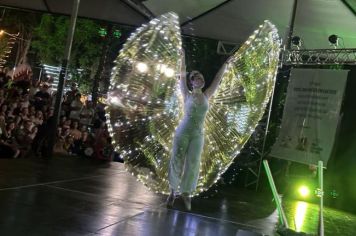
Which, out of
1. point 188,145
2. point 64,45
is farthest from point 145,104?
point 64,45

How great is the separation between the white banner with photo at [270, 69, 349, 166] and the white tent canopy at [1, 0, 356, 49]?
61.0 inches

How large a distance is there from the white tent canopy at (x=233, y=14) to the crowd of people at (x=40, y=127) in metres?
2.34

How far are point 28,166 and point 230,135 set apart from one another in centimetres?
314

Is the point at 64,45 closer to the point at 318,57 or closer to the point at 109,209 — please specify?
the point at 318,57

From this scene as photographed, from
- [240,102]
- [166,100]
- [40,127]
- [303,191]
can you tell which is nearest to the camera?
[166,100]

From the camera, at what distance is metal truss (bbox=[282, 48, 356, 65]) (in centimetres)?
839

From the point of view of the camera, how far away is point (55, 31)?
29297 mm

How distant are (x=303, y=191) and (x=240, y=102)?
355cm

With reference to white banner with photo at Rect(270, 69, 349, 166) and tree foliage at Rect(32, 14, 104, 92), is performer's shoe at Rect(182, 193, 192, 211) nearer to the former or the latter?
white banner with photo at Rect(270, 69, 349, 166)

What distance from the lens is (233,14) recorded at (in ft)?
32.9

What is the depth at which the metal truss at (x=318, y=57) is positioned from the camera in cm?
839

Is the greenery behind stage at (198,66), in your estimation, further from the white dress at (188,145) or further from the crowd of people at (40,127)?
the white dress at (188,145)

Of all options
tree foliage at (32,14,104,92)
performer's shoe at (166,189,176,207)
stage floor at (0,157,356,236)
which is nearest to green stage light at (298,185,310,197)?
stage floor at (0,157,356,236)

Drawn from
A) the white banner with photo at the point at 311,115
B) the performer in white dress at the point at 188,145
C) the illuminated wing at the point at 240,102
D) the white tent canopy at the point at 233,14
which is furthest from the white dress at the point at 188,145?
the white tent canopy at the point at 233,14
